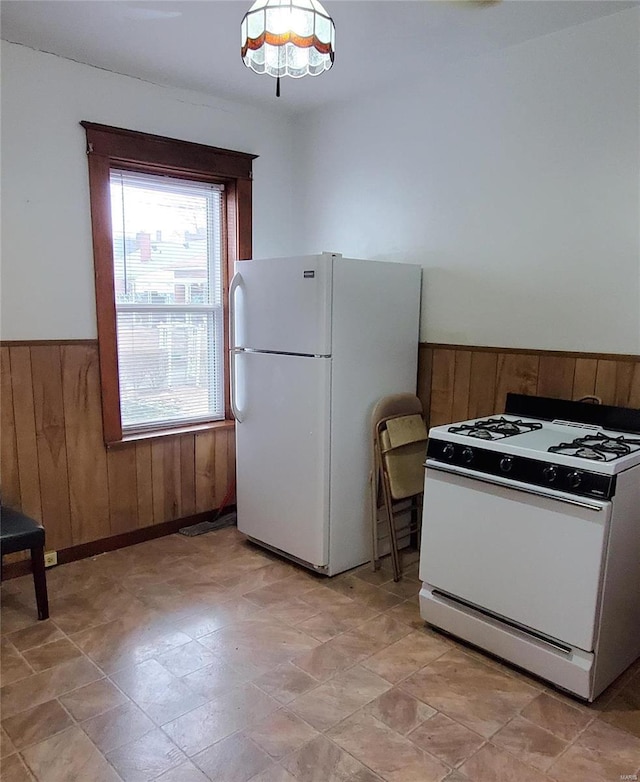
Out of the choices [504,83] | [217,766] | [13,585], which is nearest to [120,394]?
[13,585]

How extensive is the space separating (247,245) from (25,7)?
5.34 ft

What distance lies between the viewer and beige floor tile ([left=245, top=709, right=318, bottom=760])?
1.81 metres

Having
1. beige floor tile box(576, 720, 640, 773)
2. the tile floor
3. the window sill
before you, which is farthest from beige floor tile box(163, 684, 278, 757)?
the window sill

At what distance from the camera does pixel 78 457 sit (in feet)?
10.1

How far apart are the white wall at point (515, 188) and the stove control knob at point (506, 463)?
30.8 inches

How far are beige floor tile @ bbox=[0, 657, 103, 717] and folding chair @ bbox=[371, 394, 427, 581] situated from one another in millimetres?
1446

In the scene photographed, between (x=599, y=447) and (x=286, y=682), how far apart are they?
56.4 inches

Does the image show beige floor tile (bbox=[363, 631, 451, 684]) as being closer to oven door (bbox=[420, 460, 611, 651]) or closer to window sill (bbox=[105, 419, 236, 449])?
oven door (bbox=[420, 460, 611, 651])

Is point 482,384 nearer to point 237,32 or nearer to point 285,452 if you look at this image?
point 285,452

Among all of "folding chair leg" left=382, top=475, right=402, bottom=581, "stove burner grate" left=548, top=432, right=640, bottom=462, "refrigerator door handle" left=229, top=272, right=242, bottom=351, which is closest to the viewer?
"stove burner grate" left=548, top=432, right=640, bottom=462

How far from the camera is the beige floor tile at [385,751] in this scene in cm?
171

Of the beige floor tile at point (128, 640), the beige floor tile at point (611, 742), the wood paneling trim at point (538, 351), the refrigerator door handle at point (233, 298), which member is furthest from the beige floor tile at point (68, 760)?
the wood paneling trim at point (538, 351)

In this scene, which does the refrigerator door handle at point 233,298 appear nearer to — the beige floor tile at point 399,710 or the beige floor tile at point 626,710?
the beige floor tile at point 399,710

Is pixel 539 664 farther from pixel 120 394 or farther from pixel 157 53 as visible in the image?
pixel 157 53
